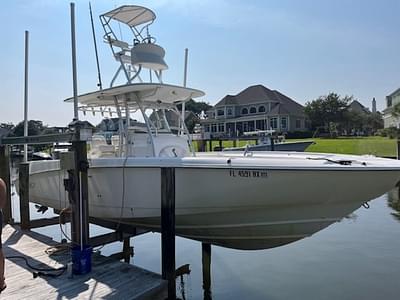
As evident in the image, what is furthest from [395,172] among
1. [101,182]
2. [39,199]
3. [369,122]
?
[369,122]

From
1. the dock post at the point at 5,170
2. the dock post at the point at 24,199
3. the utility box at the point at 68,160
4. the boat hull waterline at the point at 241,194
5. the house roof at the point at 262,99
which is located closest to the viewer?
the boat hull waterline at the point at 241,194

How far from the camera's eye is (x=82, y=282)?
16.6ft

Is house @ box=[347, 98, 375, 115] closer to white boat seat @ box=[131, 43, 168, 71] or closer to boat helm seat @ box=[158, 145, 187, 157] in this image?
white boat seat @ box=[131, 43, 168, 71]

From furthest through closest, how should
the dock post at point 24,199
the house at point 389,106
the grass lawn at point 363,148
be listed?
1. the house at point 389,106
2. the grass lawn at point 363,148
3. the dock post at point 24,199

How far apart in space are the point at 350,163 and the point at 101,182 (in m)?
3.89

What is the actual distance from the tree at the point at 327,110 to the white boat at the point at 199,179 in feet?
154

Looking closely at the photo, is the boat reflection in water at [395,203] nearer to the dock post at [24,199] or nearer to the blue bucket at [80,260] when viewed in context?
the blue bucket at [80,260]

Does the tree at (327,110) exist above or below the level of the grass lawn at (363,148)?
above

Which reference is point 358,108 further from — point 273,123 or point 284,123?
point 273,123

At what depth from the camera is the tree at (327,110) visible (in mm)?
51781

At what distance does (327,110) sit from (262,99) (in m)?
9.05

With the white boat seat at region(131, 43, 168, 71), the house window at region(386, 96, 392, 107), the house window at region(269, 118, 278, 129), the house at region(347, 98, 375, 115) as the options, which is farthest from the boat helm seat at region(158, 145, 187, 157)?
the house window at region(386, 96, 392, 107)

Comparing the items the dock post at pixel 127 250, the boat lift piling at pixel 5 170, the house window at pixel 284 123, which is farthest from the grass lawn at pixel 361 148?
the boat lift piling at pixel 5 170

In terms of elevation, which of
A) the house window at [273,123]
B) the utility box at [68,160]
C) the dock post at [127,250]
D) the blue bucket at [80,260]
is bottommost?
the dock post at [127,250]
